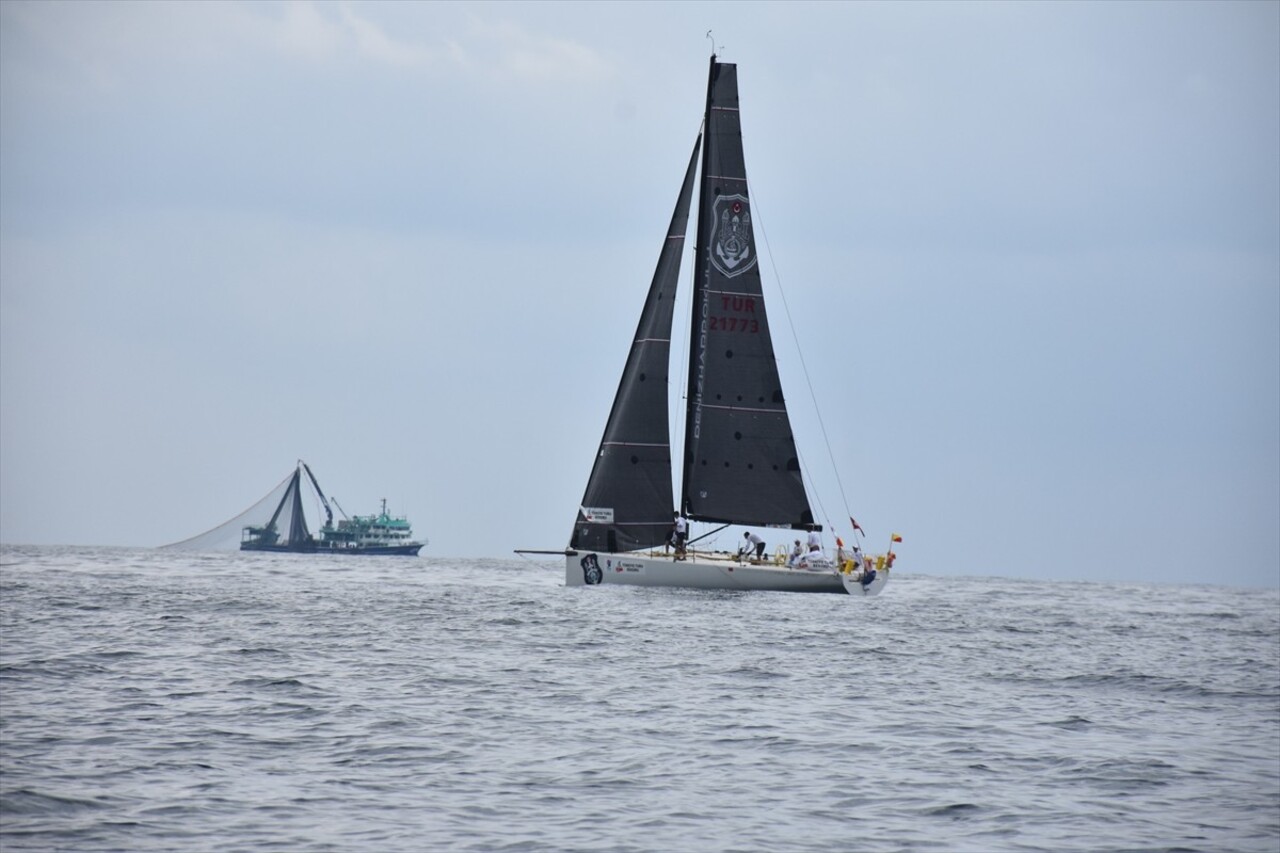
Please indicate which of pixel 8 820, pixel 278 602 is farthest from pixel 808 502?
pixel 8 820

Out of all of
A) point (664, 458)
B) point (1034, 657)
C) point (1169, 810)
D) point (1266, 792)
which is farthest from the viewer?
point (664, 458)

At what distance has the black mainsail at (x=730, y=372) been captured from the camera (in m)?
54.0

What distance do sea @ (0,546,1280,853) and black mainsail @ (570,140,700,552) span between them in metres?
13.2

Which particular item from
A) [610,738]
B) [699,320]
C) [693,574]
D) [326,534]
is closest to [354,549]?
[326,534]

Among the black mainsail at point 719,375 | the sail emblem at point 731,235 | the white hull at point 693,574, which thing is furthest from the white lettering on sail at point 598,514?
the sail emblem at point 731,235

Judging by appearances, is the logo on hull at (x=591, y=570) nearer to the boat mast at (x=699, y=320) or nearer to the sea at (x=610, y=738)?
the boat mast at (x=699, y=320)

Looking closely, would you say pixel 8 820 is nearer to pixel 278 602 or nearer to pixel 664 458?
pixel 278 602

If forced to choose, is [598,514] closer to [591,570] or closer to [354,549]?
[591,570]

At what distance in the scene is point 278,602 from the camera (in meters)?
45.1

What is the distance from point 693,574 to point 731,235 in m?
13.7

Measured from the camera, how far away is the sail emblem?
180 ft

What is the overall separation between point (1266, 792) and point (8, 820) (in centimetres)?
1394

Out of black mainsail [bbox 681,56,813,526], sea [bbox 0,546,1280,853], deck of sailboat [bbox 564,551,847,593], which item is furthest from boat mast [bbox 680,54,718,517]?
sea [bbox 0,546,1280,853]

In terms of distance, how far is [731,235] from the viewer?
54.9 metres
